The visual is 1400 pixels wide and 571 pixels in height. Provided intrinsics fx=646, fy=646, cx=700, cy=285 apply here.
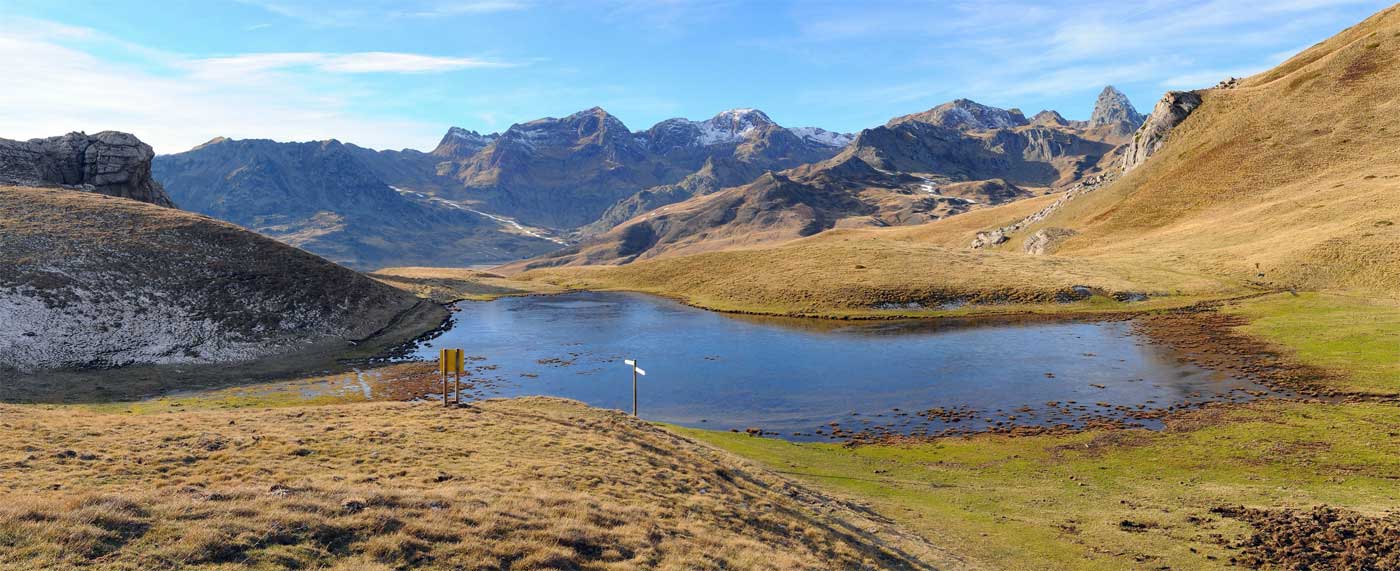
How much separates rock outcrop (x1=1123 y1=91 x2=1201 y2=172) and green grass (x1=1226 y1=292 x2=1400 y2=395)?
96057mm

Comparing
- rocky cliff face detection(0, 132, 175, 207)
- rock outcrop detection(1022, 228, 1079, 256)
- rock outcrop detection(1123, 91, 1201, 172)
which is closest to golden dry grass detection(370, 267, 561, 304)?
rocky cliff face detection(0, 132, 175, 207)

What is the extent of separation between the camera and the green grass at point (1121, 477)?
23359 millimetres

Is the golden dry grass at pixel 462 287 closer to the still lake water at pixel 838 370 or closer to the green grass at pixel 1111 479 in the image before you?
the still lake water at pixel 838 370

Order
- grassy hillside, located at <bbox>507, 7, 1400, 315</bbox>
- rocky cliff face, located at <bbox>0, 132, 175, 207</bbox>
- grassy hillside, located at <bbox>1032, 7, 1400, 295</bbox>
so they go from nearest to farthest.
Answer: grassy hillside, located at <bbox>1032, 7, 1400, 295</bbox>
grassy hillside, located at <bbox>507, 7, 1400, 315</bbox>
rocky cliff face, located at <bbox>0, 132, 175, 207</bbox>

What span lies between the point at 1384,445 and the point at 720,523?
34.0 meters

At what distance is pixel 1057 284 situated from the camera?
3676 inches

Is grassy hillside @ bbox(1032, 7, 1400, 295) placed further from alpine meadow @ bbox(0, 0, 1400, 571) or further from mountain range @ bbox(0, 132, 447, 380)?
mountain range @ bbox(0, 132, 447, 380)

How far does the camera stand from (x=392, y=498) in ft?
59.0

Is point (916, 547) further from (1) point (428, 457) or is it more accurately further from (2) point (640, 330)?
(2) point (640, 330)

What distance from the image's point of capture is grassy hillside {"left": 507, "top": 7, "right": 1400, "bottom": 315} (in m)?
86.6

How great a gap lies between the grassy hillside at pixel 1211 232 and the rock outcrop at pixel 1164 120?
7.92ft

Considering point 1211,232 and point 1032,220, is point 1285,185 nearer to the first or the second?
point 1211,232

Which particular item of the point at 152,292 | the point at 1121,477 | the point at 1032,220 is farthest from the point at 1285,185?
the point at 152,292

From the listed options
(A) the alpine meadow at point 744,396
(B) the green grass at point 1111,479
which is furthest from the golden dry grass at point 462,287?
(B) the green grass at point 1111,479
